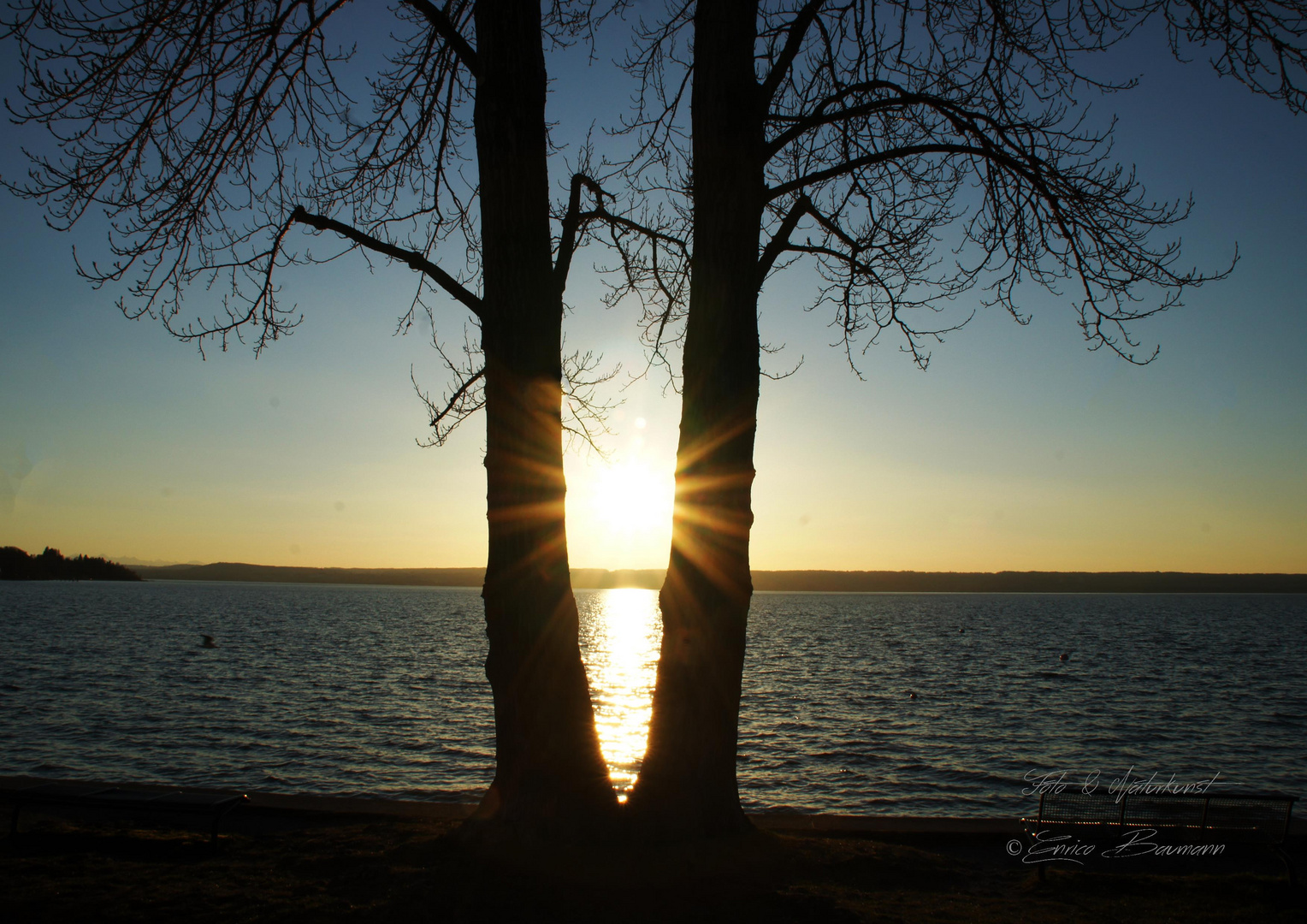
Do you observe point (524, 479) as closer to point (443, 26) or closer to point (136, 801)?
point (443, 26)

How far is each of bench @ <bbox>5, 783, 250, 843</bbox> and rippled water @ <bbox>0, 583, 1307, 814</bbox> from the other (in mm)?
8821

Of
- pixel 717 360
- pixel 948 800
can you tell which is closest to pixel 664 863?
pixel 717 360

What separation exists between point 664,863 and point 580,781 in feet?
2.80

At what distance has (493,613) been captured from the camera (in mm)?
6430

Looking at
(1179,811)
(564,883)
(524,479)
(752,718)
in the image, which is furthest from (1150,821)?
(752,718)

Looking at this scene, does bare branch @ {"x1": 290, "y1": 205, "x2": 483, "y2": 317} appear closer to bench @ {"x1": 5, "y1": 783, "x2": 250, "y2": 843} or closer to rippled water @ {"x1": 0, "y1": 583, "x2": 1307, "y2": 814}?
bench @ {"x1": 5, "y1": 783, "x2": 250, "y2": 843}

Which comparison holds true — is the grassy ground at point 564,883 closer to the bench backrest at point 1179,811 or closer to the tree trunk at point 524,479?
the bench backrest at point 1179,811

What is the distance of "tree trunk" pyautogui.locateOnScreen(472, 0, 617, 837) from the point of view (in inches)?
249

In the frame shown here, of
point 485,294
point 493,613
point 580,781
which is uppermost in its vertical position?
point 485,294

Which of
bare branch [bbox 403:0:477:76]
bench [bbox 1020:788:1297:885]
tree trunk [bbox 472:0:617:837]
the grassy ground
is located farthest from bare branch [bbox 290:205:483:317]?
bench [bbox 1020:788:1297:885]

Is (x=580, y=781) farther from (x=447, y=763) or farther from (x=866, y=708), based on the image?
→ (x=866, y=708)

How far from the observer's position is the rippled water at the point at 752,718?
1764cm

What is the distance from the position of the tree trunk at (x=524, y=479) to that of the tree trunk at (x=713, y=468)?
63 centimetres

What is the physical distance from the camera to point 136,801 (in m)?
7.20
